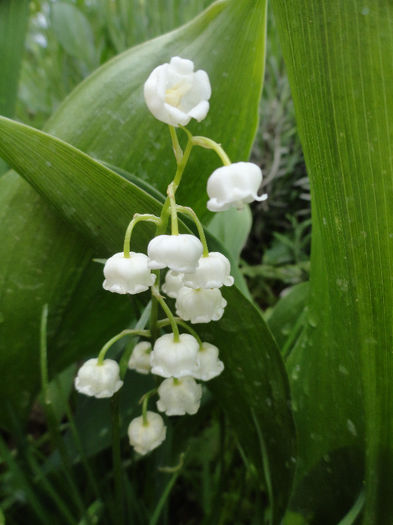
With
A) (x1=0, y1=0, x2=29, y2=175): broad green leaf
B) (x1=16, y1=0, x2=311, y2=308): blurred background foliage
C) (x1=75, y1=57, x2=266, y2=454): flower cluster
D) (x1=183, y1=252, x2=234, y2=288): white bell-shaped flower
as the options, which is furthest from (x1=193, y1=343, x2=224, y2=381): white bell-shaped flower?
(x1=16, y1=0, x2=311, y2=308): blurred background foliage

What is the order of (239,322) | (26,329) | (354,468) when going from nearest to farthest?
1. (239,322)
2. (354,468)
3. (26,329)

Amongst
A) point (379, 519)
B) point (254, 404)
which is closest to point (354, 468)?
point (379, 519)

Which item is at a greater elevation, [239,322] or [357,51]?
[357,51]

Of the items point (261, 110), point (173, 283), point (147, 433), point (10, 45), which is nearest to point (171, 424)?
point (147, 433)

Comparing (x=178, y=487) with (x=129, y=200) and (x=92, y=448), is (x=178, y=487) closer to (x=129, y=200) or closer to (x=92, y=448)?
(x=92, y=448)

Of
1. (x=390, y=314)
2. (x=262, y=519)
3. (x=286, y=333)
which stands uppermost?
(x=390, y=314)

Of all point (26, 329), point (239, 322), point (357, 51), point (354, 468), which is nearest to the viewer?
point (357, 51)

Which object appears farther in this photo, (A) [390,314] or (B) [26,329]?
(B) [26,329]

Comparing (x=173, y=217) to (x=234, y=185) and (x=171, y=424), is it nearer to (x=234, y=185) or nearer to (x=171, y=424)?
(x=234, y=185)
